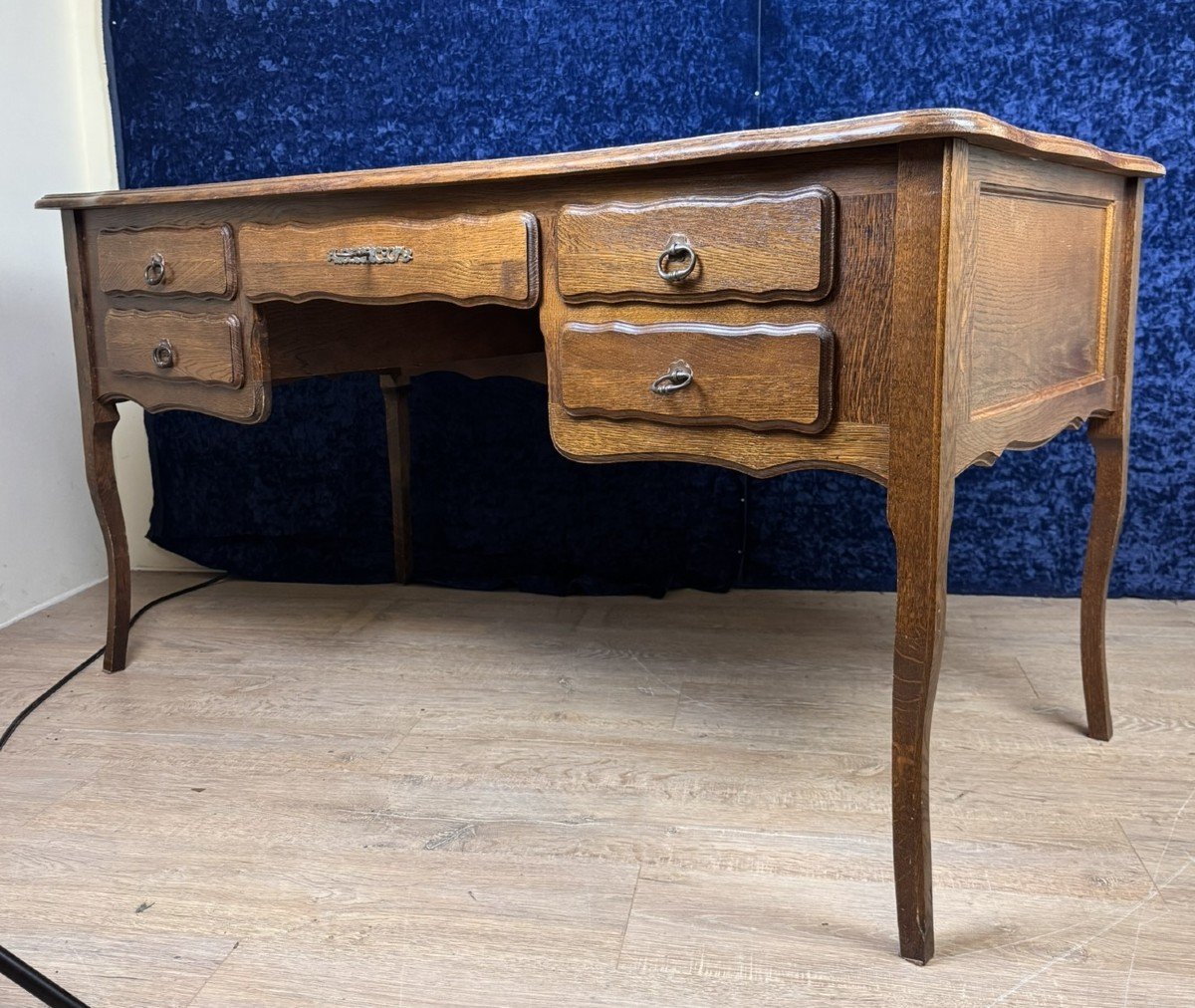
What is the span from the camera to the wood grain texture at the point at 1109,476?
1564mm

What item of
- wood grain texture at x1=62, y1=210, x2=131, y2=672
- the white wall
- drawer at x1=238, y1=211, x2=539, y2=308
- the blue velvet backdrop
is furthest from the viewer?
the white wall

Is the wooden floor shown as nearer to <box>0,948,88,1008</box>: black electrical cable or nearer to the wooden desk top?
<box>0,948,88,1008</box>: black electrical cable

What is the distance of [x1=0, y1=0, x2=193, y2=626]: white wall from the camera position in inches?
90.3

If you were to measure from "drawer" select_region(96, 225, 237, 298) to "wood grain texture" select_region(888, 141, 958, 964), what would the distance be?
0.98 metres

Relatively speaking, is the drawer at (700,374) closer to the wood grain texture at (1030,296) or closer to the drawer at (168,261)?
the wood grain texture at (1030,296)

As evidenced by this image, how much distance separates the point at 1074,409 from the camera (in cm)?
146

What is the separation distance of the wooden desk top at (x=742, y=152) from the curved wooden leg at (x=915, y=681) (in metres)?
0.33

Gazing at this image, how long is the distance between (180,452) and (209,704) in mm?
946

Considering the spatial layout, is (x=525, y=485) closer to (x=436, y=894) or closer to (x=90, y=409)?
(x=90, y=409)

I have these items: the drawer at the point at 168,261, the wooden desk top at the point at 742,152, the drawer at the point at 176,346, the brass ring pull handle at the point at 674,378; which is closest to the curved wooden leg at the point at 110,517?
the drawer at the point at 176,346

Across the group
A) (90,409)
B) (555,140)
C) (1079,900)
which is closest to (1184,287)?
(555,140)

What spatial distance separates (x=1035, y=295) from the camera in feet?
4.33

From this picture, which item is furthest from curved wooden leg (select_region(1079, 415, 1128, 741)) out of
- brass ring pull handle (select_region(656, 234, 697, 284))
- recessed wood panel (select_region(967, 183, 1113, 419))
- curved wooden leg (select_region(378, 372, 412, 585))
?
A: curved wooden leg (select_region(378, 372, 412, 585))

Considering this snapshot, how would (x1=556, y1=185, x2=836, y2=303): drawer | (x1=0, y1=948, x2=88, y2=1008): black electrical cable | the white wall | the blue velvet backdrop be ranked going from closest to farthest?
(x1=0, y1=948, x2=88, y2=1008): black electrical cable
(x1=556, y1=185, x2=836, y2=303): drawer
the blue velvet backdrop
the white wall
